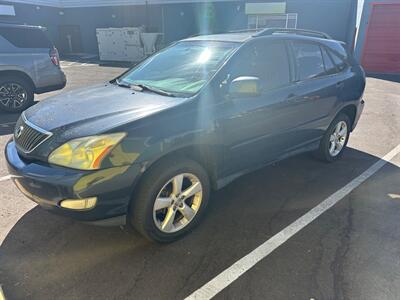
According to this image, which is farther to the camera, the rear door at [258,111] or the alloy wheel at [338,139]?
the alloy wheel at [338,139]

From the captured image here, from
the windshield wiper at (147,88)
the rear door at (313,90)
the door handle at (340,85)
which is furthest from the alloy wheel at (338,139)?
the windshield wiper at (147,88)

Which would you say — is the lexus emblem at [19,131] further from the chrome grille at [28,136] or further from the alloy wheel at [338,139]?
the alloy wheel at [338,139]

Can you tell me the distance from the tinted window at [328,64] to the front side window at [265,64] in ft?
2.99

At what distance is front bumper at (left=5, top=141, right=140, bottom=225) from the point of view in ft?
7.32

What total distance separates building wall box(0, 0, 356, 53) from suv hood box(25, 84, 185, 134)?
16048mm

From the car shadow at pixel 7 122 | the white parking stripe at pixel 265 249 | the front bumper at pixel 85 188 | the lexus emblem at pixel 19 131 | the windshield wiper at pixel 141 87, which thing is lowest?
the car shadow at pixel 7 122

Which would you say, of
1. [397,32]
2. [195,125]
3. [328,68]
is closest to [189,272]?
[195,125]

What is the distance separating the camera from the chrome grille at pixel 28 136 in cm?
250

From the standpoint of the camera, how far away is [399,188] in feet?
12.4

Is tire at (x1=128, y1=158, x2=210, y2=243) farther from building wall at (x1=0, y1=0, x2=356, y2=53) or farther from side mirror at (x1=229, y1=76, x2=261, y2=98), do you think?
building wall at (x1=0, y1=0, x2=356, y2=53)

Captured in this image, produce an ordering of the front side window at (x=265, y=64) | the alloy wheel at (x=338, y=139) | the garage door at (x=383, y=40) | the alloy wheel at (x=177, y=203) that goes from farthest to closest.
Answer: the garage door at (x=383, y=40) → the alloy wheel at (x=338, y=139) → the front side window at (x=265, y=64) → the alloy wheel at (x=177, y=203)

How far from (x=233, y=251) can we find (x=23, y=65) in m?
6.33

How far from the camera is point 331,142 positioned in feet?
14.7

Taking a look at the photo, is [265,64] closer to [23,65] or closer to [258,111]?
[258,111]
